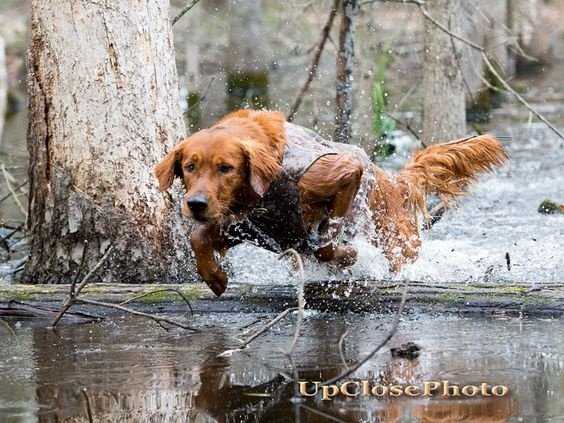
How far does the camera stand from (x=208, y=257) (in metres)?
5.98

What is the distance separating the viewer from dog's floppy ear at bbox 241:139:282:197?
18.8ft

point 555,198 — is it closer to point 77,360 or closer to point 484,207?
point 484,207

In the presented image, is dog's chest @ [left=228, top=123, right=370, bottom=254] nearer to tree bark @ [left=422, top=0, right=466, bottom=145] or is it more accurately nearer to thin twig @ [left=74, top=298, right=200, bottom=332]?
thin twig @ [left=74, top=298, right=200, bottom=332]

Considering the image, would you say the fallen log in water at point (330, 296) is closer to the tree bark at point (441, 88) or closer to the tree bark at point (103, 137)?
the tree bark at point (103, 137)

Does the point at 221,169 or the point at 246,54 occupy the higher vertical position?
the point at 246,54

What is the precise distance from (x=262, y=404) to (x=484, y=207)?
670 centimetres

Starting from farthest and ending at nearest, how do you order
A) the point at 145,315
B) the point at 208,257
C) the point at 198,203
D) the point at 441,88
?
the point at 441,88, the point at 208,257, the point at 145,315, the point at 198,203

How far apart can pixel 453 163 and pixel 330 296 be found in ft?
5.72

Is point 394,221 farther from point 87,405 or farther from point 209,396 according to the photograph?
point 87,405

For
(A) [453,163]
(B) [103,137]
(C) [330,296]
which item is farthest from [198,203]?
(A) [453,163]

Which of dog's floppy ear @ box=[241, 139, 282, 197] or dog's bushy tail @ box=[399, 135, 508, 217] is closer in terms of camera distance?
dog's floppy ear @ box=[241, 139, 282, 197]

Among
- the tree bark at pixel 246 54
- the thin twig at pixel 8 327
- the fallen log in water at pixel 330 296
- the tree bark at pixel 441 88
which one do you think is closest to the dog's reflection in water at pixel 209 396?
the thin twig at pixel 8 327

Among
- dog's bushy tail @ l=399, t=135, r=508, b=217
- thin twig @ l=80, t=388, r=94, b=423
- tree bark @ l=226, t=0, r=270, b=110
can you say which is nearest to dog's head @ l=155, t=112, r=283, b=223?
thin twig @ l=80, t=388, r=94, b=423

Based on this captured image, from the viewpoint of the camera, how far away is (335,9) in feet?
33.8
